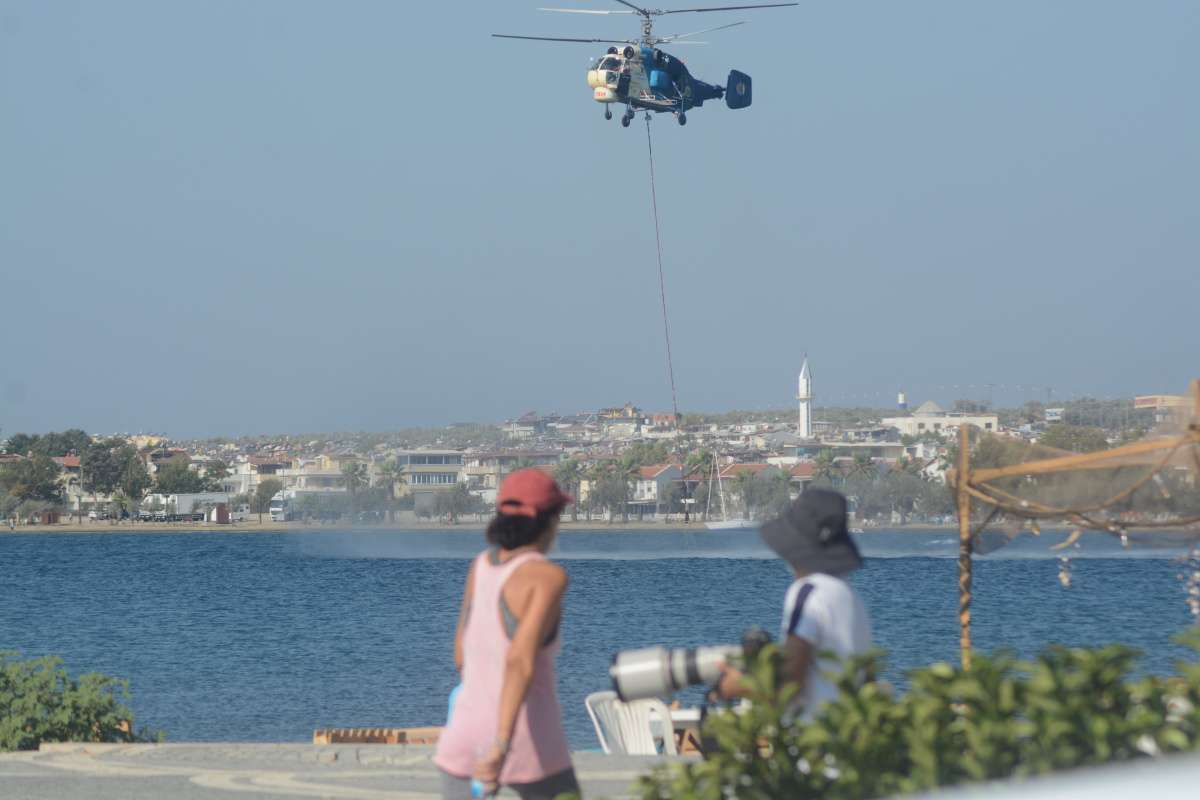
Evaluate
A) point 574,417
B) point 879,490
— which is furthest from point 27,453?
point 879,490

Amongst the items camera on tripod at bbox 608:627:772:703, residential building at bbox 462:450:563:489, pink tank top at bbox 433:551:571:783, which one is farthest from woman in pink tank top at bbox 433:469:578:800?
residential building at bbox 462:450:563:489

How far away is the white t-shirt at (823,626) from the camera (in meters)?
4.64

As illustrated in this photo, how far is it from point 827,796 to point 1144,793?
1.73m

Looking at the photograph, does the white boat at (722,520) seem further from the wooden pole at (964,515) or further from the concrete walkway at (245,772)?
the concrete walkway at (245,772)

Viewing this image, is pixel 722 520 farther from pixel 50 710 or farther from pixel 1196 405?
pixel 1196 405

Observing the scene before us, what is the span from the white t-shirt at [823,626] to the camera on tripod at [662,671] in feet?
0.79

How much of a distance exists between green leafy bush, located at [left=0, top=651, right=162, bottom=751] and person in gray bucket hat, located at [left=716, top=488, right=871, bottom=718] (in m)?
7.30

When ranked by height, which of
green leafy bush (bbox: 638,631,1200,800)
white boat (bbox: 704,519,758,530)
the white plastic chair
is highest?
green leafy bush (bbox: 638,631,1200,800)

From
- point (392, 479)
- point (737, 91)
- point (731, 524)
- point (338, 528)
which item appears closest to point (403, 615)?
point (737, 91)

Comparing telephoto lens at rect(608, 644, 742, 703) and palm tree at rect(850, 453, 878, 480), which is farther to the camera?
palm tree at rect(850, 453, 878, 480)

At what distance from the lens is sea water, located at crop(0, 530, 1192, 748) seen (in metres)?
29.4

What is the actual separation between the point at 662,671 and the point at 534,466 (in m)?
134

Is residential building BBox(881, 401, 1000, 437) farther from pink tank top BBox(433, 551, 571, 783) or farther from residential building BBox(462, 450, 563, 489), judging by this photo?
pink tank top BBox(433, 551, 571, 783)

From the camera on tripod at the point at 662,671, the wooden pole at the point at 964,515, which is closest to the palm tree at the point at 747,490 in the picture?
the wooden pole at the point at 964,515
